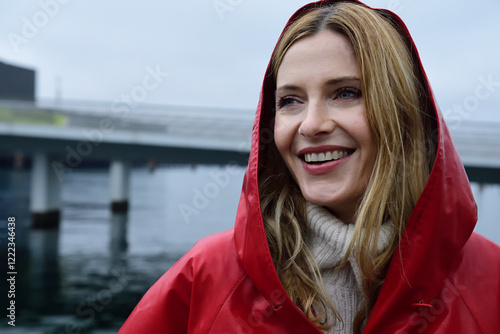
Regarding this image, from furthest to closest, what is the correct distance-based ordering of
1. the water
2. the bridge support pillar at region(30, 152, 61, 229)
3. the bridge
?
the bridge support pillar at region(30, 152, 61, 229), the bridge, the water

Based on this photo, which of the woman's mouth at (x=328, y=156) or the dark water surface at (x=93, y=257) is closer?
the woman's mouth at (x=328, y=156)

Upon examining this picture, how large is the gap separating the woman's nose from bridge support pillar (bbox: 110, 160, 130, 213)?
85.9 ft

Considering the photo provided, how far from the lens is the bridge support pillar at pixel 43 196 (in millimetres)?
20812

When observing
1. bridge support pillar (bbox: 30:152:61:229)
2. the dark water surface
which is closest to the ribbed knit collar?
the dark water surface

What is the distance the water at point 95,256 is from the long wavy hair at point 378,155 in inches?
224

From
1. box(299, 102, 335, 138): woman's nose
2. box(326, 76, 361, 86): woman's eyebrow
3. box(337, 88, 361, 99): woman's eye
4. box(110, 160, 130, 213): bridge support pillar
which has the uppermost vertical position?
box(326, 76, 361, 86): woman's eyebrow

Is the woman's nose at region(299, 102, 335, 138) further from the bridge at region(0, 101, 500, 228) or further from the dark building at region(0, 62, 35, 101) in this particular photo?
the dark building at region(0, 62, 35, 101)

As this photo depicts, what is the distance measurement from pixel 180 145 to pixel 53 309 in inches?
Answer: 276

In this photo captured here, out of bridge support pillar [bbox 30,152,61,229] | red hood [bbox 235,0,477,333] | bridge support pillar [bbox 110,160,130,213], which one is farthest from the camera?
bridge support pillar [bbox 110,160,130,213]

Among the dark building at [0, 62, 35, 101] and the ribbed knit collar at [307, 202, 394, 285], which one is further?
the dark building at [0, 62, 35, 101]

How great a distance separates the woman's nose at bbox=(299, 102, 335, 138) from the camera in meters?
1.50

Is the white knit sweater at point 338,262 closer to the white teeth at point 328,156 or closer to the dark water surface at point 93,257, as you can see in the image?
the white teeth at point 328,156

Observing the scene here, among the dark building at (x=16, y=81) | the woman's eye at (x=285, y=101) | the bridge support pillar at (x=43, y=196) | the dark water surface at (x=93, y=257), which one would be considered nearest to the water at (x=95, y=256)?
the dark water surface at (x=93, y=257)

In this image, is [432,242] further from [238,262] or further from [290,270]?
[238,262]
